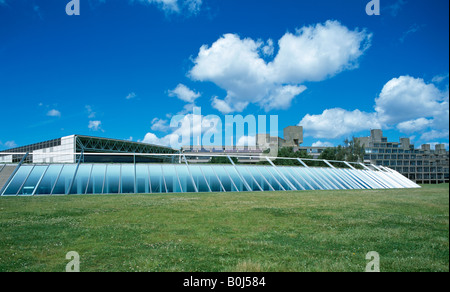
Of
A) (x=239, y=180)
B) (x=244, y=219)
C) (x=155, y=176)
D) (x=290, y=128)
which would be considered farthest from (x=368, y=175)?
(x=290, y=128)

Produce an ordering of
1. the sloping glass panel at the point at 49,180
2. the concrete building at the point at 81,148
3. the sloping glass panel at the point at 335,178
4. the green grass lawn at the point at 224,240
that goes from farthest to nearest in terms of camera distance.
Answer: the concrete building at the point at 81,148 < the sloping glass panel at the point at 335,178 < the sloping glass panel at the point at 49,180 < the green grass lawn at the point at 224,240

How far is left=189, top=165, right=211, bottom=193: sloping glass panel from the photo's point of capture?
30450 mm

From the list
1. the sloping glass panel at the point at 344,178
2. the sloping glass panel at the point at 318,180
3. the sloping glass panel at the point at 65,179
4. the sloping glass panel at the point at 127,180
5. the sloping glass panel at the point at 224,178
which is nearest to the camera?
the sloping glass panel at the point at 65,179

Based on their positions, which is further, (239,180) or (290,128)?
(290,128)

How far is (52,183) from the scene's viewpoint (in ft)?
90.2

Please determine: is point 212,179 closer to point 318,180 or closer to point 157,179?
point 157,179

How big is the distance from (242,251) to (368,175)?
45.7m

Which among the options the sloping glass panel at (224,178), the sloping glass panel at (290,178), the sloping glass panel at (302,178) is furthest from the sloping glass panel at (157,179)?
the sloping glass panel at (302,178)

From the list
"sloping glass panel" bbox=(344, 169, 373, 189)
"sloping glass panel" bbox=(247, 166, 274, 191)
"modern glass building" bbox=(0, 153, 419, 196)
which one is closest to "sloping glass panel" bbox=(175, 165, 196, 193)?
"modern glass building" bbox=(0, 153, 419, 196)

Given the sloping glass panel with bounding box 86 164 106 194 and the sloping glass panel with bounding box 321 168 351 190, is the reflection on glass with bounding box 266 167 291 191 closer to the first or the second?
the sloping glass panel with bounding box 321 168 351 190

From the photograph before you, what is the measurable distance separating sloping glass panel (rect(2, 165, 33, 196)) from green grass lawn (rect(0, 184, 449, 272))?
1326 cm

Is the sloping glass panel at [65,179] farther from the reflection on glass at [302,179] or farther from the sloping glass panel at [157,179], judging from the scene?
the reflection on glass at [302,179]

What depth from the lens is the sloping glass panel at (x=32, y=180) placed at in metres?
26.1
